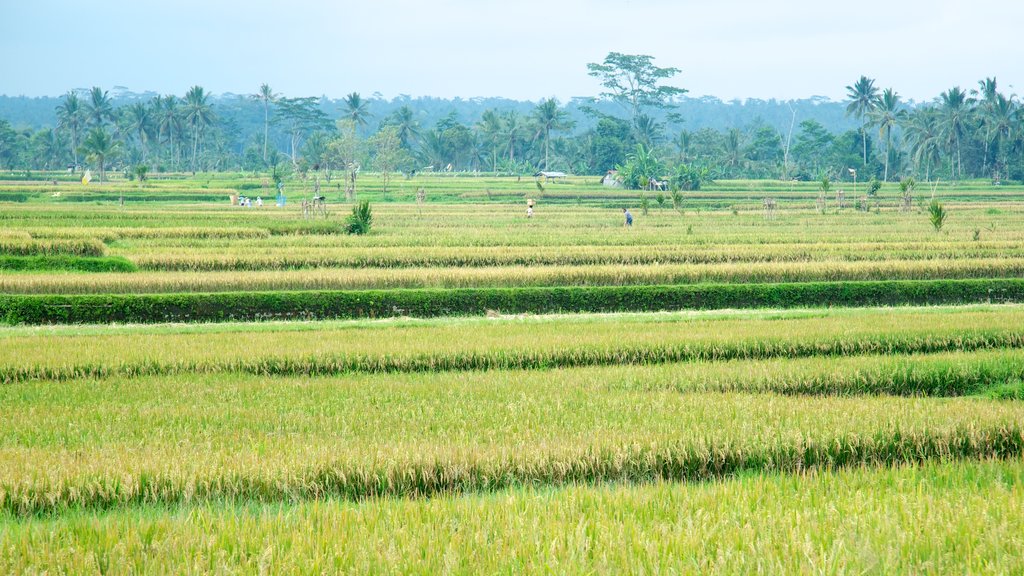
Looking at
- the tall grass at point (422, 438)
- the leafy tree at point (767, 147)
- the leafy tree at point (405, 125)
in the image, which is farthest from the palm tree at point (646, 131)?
the tall grass at point (422, 438)

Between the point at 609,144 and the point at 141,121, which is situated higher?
the point at 141,121

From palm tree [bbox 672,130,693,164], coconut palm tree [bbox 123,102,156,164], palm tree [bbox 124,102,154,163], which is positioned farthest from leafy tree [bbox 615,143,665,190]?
palm tree [bbox 124,102,154,163]

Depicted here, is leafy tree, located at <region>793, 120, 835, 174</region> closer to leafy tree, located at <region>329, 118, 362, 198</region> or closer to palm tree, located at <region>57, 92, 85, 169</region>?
leafy tree, located at <region>329, 118, 362, 198</region>

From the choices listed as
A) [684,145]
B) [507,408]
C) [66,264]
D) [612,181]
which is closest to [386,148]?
[612,181]

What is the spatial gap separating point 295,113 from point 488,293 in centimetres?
9033

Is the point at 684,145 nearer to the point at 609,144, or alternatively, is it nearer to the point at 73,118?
the point at 609,144

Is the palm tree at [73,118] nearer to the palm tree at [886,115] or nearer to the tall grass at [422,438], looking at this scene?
the palm tree at [886,115]

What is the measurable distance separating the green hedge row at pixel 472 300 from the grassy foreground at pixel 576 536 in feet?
45.7

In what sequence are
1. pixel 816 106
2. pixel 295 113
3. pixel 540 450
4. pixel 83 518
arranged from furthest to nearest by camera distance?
pixel 816 106 < pixel 295 113 < pixel 540 450 < pixel 83 518

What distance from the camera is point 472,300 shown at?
2120 cm

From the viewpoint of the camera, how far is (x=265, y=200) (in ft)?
206

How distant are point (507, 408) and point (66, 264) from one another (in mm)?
19214

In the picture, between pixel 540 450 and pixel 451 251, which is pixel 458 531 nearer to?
pixel 540 450

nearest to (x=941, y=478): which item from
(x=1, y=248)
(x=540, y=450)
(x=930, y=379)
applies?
(x=540, y=450)
